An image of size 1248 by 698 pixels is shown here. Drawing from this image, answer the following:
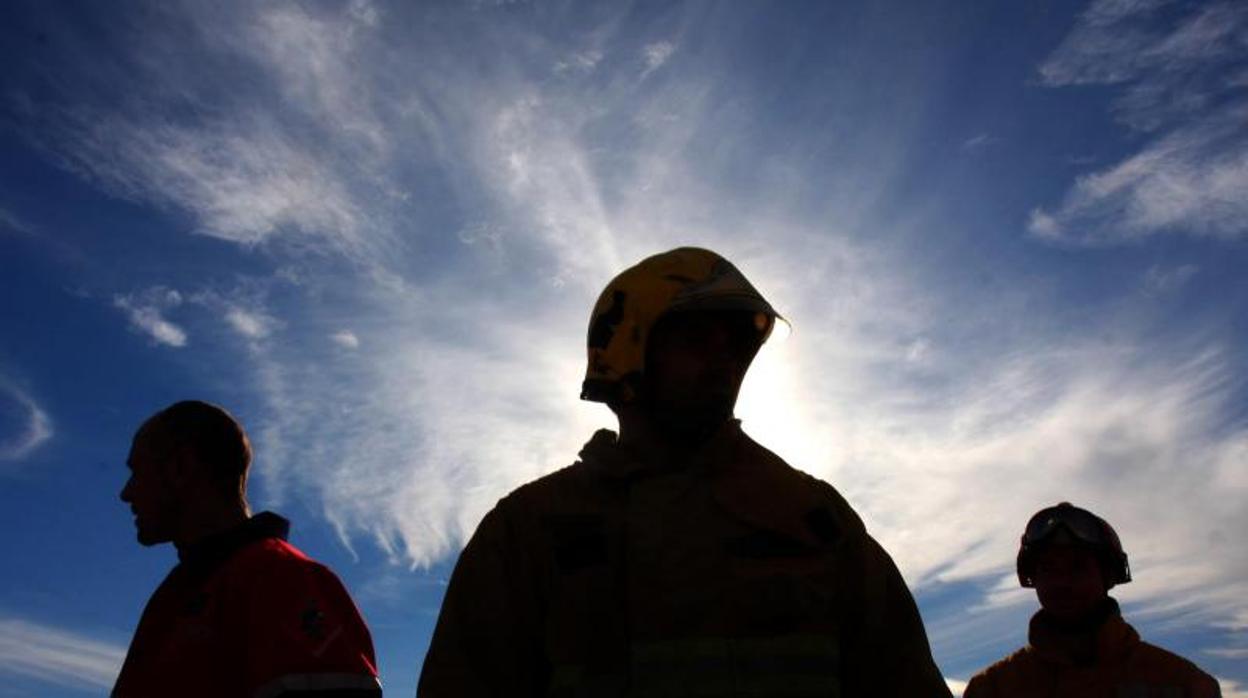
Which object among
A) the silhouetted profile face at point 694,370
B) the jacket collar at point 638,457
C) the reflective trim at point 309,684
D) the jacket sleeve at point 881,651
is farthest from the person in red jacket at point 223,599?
the jacket sleeve at point 881,651

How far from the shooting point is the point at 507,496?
13.4ft

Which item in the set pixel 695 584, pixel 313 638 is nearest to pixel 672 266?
pixel 695 584

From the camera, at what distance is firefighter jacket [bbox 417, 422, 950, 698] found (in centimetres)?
346

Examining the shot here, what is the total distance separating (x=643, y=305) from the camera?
4441 mm

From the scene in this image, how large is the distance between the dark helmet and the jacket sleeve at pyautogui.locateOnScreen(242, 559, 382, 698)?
6307mm

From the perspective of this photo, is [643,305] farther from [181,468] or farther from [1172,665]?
[1172,665]

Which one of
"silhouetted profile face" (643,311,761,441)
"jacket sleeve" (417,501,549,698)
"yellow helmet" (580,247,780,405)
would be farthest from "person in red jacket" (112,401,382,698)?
"silhouetted profile face" (643,311,761,441)

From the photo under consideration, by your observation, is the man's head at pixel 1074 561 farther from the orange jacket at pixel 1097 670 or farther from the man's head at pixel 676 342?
the man's head at pixel 676 342

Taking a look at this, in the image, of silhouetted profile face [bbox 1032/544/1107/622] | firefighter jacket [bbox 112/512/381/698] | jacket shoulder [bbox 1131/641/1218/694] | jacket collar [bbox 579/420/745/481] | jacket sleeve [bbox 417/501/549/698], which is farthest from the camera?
silhouetted profile face [bbox 1032/544/1107/622]

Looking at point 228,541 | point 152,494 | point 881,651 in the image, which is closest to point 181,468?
point 152,494

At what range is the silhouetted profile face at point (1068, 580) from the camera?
8.03 meters

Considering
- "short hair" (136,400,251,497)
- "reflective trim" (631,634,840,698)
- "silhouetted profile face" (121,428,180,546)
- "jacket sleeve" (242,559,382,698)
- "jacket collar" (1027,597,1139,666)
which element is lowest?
"reflective trim" (631,634,840,698)

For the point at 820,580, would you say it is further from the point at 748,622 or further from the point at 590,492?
the point at 590,492

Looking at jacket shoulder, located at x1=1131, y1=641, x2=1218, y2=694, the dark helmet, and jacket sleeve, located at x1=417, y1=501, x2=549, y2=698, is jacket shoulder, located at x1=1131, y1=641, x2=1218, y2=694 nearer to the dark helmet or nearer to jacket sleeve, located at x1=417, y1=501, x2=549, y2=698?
the dark helmet
